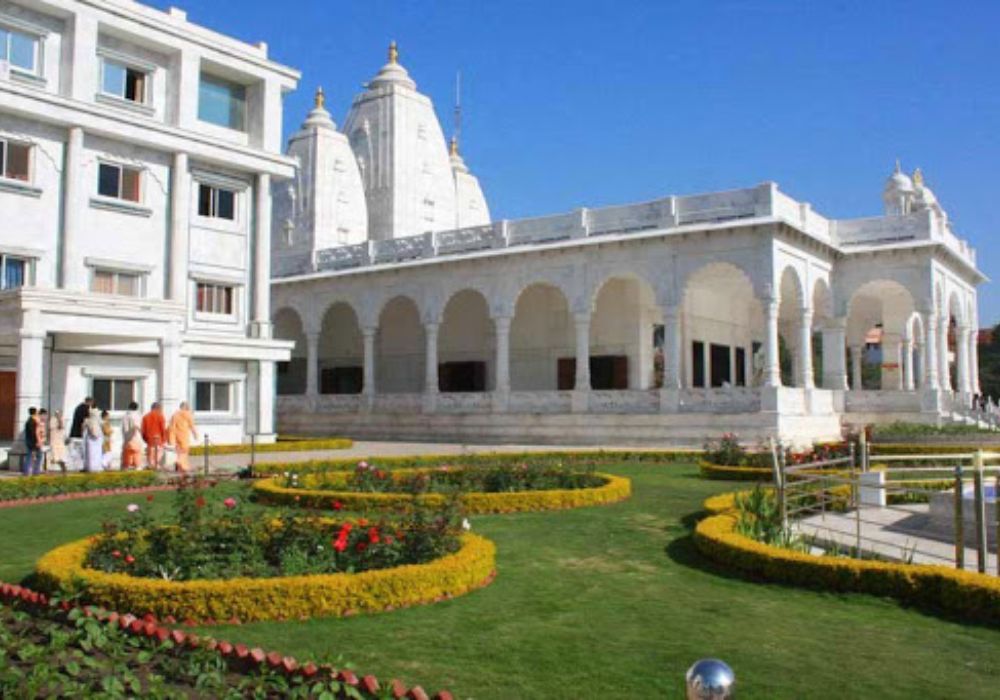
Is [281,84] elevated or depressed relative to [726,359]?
elevated

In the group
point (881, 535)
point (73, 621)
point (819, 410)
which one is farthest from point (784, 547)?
point (819, 410)

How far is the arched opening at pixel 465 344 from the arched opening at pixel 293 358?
8.24 meters

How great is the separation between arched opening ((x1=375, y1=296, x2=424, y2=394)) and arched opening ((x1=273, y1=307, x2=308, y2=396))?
474 centimetres

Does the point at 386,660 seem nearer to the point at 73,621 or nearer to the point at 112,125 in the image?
the point at 73,621

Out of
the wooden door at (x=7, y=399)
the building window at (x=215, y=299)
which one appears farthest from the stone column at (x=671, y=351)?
the wooden door at (x=7, y=399)

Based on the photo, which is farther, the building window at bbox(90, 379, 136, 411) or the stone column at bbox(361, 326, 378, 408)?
the stone column at bbox(361, 326, 378, 408)

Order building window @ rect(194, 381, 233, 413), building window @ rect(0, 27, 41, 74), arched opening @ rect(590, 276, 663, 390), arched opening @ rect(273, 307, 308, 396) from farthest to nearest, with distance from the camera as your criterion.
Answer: arched opening @ rect(273, 307, 308, 396) < arched opening @ rect(590, 276, 663, 390) < building window @ rect(194, 381, 233, 413) < building window @ rect(0, 27, 41, 74)

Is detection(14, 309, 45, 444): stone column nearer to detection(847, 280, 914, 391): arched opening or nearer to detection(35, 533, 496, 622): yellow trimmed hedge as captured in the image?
detection(35, 533, 496, 622): yellow trimmed hedge

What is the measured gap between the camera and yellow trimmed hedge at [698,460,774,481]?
16953mm

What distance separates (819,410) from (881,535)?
17.8 meters

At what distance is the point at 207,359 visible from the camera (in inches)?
1022

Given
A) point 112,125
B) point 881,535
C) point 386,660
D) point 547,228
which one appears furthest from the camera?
point 547,228

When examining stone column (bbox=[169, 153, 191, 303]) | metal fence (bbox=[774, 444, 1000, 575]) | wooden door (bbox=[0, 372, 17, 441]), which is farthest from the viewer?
stone column (bbox=[169, 153, 191, 303])

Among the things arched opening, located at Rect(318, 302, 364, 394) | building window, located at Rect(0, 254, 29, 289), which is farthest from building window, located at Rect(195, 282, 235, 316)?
arched opening, located at Rect(318, 302, 364, 394)
